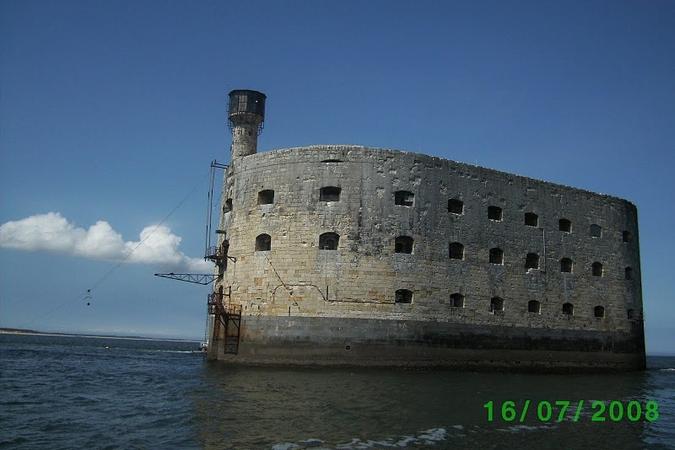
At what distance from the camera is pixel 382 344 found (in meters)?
21.6

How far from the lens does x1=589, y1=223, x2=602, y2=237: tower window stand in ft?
91.8

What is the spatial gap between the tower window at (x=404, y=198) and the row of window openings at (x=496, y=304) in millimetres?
3279

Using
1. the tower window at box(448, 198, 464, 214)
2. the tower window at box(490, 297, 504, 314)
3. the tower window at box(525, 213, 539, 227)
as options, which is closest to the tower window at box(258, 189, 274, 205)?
the tower window at box(448, 198, 464, 214)

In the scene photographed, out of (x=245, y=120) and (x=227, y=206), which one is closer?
(x=227, y=206)

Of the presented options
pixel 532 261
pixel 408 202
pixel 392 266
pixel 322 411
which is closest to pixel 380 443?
pixel 322 411

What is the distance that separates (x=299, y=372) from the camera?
20438 millimetres

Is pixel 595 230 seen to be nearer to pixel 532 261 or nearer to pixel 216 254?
pixel 532 261

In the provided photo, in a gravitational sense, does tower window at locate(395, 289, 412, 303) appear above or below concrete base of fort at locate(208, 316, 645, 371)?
above

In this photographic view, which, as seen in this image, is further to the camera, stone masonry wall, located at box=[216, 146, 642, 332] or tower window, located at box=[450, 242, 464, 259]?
tower window, located at box=[450, 242, 464, 259]

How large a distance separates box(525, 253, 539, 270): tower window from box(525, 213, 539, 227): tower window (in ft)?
4.26

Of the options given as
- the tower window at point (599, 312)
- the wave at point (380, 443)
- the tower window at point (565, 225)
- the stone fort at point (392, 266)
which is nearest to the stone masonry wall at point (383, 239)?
the stone fort at point (392, 266)

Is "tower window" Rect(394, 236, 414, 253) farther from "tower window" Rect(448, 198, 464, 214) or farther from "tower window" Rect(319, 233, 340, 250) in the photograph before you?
"tower window" Rect(448, 198, 464, 214)

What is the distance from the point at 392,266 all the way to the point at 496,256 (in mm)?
5258

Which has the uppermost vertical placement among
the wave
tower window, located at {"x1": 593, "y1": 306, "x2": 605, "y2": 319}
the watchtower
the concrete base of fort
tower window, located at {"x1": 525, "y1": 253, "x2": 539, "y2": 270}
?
the watchtower
